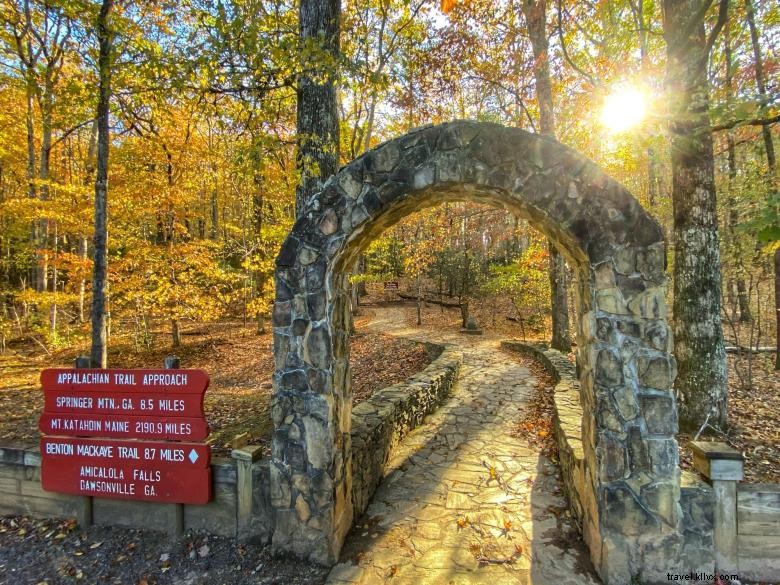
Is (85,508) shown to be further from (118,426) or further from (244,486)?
(244,486)

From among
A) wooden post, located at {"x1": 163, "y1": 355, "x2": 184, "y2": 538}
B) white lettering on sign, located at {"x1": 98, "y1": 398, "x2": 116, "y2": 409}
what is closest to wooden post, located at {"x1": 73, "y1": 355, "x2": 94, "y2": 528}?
white lettering on sign, located at {"x1": 98, "y1": 398, "x2": 116, "y2": 409}

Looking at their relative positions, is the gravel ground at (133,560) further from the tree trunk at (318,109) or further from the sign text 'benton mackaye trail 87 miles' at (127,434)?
the tree trunk at (318,109)

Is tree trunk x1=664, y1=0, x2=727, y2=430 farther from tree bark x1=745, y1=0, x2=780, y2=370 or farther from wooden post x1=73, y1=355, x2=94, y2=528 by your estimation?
wooden post x1=73, y1=355, x2=94, y2=528

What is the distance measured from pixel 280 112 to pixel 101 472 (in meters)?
4.85

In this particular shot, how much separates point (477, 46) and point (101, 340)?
34.8 ft

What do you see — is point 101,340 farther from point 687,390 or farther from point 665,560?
point 687,390

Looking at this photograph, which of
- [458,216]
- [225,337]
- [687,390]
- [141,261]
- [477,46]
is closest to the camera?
[687,390]

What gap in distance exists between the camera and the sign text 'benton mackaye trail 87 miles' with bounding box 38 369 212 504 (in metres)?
3.67

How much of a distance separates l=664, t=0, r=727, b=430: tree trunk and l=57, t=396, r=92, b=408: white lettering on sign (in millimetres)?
6726

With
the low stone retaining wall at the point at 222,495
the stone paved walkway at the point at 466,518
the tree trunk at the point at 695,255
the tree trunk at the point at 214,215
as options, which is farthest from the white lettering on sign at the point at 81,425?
the tree trunk at the point at 214,215

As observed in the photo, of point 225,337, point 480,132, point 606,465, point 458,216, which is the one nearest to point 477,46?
point 458,216

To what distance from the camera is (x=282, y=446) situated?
136 inches

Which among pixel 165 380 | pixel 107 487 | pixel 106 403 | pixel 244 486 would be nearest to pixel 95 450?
pixel 107 487

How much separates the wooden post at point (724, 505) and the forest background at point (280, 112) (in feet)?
6.03
